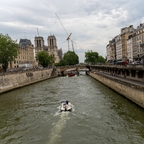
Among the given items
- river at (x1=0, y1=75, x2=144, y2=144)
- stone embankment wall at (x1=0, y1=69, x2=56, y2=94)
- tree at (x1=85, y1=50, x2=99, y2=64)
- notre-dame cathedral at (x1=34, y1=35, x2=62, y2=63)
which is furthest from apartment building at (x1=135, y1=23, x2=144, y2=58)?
notre-dame cathedral at (x1=34, y1=35, x2=62, y2=63)

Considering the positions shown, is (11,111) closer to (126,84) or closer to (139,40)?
(126,84)

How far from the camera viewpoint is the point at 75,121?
57.1ft

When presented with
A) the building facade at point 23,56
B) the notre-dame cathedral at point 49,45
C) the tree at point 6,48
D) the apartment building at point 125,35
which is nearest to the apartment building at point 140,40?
the apartment building at point 125,35

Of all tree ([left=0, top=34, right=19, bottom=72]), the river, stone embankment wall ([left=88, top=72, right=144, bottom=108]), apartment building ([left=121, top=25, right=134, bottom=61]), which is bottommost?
the river

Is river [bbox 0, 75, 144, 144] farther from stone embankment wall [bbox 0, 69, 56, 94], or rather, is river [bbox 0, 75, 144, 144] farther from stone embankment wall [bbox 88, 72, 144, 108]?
stone embankment wall [bbox 0, 69, 56, 94]

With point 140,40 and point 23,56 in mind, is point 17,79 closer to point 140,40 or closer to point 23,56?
point 140,40

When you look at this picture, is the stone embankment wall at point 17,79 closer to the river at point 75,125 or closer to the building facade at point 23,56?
the river at point 75,125

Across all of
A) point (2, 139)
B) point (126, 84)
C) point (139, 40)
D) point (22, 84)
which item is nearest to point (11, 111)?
point (2, 139)

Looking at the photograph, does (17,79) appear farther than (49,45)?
No

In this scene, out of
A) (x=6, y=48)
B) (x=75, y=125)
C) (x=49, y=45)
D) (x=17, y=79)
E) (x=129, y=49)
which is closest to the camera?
(x=75, y=125)

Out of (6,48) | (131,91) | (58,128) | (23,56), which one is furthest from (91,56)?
(58,128)

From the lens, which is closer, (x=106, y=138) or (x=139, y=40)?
(x=106, y=138)

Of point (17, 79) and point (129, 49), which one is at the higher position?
point (129, 49)

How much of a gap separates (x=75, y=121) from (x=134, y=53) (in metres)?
62.9
